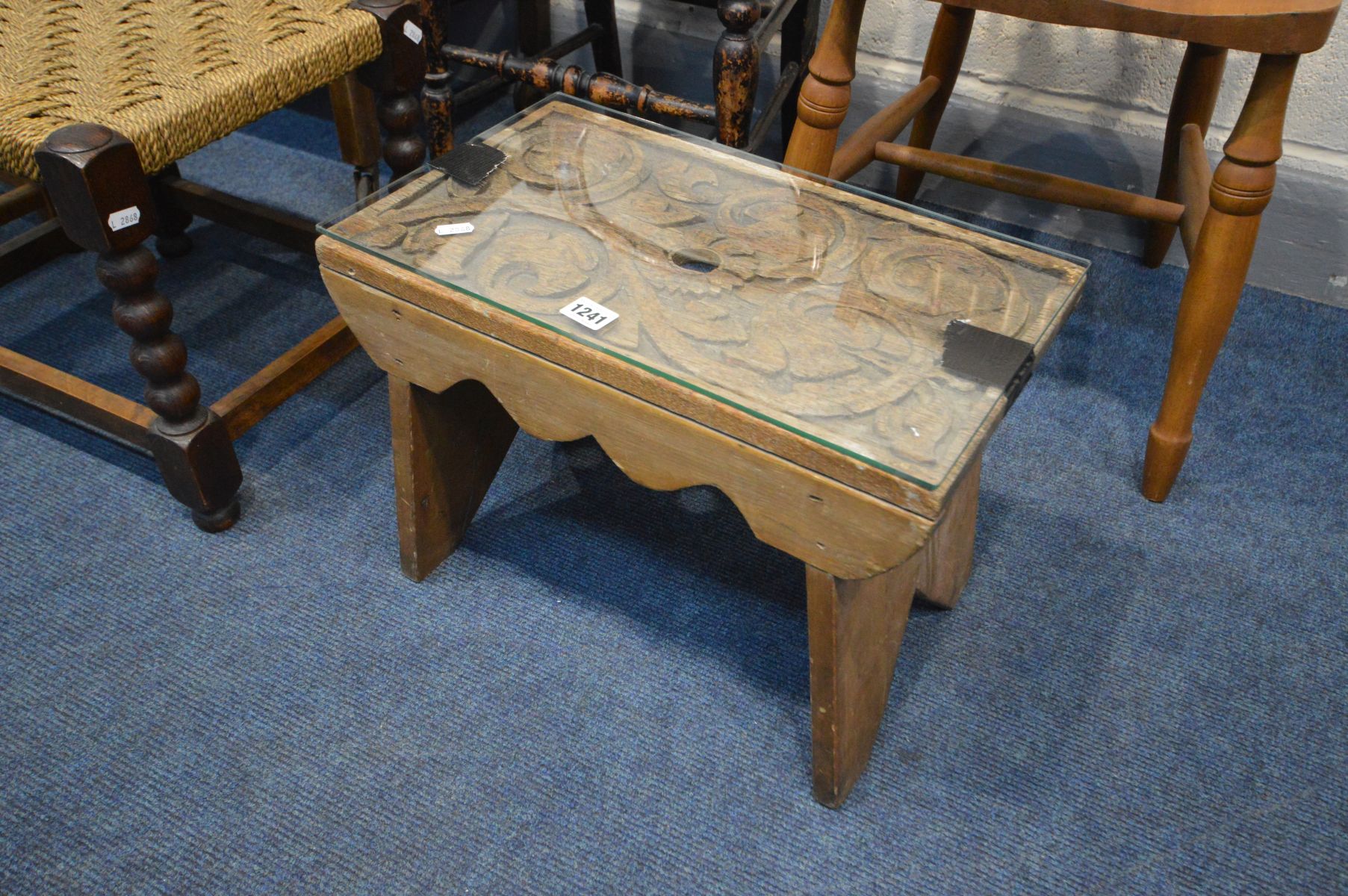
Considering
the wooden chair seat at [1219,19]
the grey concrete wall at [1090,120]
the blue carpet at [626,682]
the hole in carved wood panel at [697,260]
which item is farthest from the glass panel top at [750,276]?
the grey concrete wall at [1090,120]

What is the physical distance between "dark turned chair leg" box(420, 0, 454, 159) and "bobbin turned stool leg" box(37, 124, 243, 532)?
0.57m

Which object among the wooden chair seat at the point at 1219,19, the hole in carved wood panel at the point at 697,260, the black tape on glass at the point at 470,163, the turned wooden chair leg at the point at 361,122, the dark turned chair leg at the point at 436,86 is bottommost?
the turned wooden chair leg at the point at 361,122

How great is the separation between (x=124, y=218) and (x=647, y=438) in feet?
1.83

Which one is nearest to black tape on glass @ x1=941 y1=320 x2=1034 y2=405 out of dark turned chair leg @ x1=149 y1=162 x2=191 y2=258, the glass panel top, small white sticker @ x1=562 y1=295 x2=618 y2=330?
the glass panel top

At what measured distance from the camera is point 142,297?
3.52 feet

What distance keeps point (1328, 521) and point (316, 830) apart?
120cm

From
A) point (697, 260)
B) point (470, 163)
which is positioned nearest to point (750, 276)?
point (697, 260)

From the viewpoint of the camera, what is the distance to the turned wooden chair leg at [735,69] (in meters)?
1.33

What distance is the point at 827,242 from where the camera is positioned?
3.28 ft

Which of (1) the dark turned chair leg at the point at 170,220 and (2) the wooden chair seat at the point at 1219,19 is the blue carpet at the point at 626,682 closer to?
(1) the dark turned chair leg at the point at 170,220

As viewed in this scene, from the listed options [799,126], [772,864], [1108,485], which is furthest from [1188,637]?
[799,126]

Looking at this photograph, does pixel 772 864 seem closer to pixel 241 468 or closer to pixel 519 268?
pixel 519 268

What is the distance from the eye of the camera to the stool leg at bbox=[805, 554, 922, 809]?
0.89 metres

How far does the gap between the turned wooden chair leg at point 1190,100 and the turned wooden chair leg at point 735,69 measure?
568 mm
